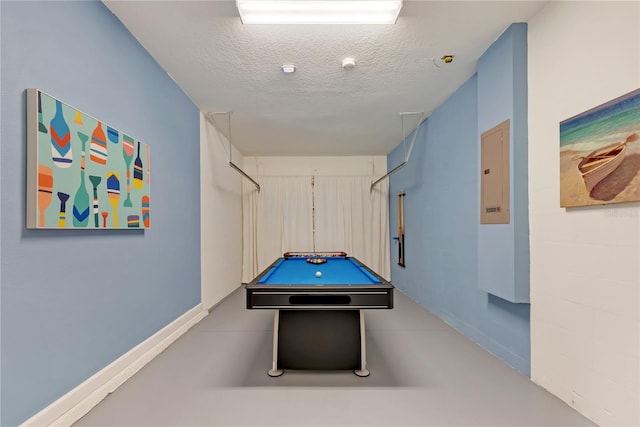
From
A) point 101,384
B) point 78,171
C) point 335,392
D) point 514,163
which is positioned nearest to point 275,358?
point 335,392

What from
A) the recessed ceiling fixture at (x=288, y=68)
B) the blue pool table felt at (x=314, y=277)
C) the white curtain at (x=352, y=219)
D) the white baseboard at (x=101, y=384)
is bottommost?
the white baseboard at (x=101, y=384)

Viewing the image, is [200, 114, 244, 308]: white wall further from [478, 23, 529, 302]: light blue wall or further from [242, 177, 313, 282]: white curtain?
[478, 23, 529, 302]: light blue wall

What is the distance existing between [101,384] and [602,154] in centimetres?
349

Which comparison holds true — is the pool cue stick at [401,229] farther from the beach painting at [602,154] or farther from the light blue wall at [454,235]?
the beach painting at [602,154]

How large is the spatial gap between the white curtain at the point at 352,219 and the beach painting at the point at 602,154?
4.67 m

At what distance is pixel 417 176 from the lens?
487 centimetres

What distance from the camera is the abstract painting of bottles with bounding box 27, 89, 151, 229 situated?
161 cm

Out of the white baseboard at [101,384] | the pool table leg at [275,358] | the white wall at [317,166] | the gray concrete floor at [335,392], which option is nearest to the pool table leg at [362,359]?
the gray concrete floor at [335,392]

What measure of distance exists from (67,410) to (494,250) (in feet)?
10.5

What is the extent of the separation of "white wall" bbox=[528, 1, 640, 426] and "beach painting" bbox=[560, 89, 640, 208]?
2.4 inches

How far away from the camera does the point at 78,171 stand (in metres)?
1.89

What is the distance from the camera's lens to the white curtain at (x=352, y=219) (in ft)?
21.7

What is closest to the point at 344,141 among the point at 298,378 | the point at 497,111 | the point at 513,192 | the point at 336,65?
the point at 336,65

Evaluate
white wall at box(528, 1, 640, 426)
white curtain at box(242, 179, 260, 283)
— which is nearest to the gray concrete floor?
white wall at box(528, 1, 640, 426)
